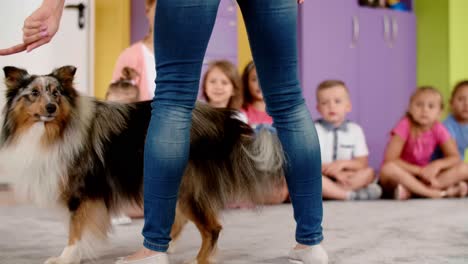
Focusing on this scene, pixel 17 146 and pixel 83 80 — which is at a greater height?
pixel 83 80

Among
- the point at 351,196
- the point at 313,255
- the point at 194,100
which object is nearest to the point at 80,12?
the point at 351,196

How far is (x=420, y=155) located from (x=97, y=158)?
8.78ft

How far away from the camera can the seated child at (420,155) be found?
3881 millimetres

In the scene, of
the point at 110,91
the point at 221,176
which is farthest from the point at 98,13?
the point at 221,176

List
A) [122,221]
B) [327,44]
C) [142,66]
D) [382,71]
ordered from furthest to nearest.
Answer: [382,71]
[327,44]
[142,66]
[122,221]

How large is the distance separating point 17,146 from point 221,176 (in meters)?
0.72

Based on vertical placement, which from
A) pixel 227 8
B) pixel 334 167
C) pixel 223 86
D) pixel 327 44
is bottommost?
pixel 334 167

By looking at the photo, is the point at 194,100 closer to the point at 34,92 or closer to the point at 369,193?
the point at 34,92

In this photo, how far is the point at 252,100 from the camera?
3758 mm

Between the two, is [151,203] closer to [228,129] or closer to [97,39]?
[228,129]

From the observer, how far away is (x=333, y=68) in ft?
16.5

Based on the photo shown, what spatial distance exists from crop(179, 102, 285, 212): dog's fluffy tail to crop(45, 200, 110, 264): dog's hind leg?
33cm

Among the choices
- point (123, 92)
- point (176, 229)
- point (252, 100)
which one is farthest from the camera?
point (252, 100)

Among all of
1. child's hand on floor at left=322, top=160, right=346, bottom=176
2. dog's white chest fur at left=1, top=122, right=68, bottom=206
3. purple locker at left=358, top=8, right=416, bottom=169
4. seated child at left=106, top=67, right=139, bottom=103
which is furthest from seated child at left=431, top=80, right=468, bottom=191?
dog's white chest fur at left=1, top=122, right=68, bottom=206
